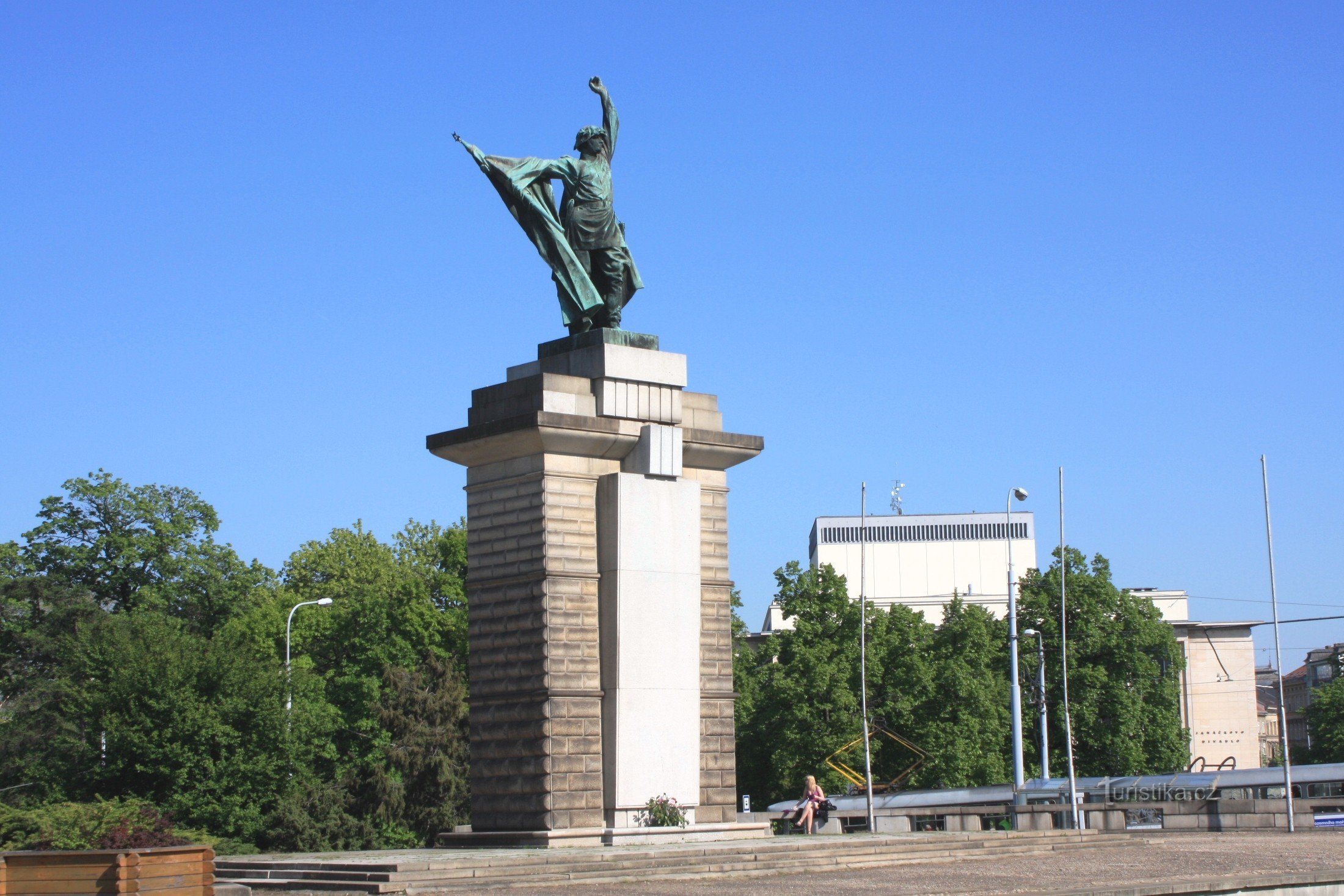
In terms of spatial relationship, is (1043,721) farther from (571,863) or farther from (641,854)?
(571,863)

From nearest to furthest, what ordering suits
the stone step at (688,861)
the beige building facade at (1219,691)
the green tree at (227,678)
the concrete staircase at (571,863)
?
the concrete staircase at (571,863) → the stone step at (688,861) → the green tree at (227,678) → the beige building facade at (1219,691)

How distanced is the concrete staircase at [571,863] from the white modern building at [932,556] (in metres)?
→ 81.3

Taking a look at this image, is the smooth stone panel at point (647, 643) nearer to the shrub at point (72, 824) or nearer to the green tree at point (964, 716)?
the shrub at point (72, 824)

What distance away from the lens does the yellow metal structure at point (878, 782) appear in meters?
59.8

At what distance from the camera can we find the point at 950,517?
111250mm

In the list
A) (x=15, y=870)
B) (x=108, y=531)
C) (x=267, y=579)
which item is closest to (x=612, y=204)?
(x=15, y=870)

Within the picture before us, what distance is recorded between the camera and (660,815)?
86.4ft

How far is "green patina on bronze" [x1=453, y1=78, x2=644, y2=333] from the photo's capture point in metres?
28.3

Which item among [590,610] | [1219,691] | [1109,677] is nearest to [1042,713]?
[1109,677]

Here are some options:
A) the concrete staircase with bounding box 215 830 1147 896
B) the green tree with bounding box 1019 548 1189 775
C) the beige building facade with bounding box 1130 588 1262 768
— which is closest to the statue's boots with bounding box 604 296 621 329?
the concrete staircase with bounding box 215 830 1147 896

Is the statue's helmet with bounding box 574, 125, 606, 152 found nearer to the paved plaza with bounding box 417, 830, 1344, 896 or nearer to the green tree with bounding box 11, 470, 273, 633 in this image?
the paved plaza with bounding box 417, 830, 1344, 896

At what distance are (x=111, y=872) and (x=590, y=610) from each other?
10.1 metres

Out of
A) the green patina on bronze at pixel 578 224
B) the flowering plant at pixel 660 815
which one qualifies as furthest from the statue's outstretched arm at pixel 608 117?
the flowering plant at pixel 660 815

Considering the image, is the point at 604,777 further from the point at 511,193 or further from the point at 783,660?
the point at 783,660
